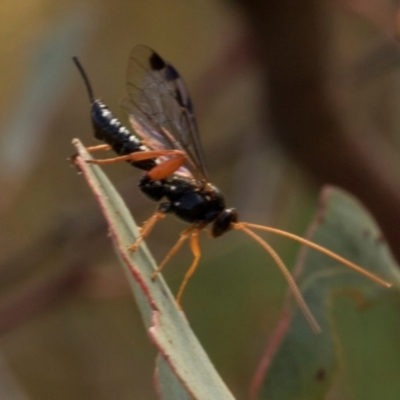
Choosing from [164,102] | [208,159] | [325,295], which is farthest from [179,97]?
[208,159]

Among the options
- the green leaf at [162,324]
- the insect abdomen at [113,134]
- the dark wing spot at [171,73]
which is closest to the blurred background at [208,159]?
the insect abdomen at [113,134]

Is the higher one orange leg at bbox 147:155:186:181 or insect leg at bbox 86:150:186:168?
insect leg at bbox 86:150:186:168

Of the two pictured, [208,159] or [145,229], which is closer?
[145,229]

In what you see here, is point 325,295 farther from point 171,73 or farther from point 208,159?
point 208,159

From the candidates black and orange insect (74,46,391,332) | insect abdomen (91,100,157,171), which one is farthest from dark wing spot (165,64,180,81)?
insect abdomen (91,100,157,171)

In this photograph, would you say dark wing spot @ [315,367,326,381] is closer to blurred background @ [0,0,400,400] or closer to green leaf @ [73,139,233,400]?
blurred background @ [0,0,400,400]

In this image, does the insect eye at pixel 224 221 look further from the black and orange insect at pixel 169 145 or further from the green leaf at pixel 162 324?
the green leaf at pixel 162 324

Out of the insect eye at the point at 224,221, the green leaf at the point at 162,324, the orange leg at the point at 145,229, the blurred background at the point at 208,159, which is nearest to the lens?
the green leaf at the point at 162,324
